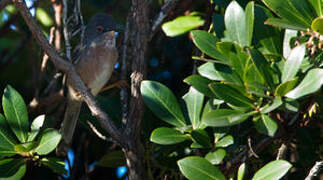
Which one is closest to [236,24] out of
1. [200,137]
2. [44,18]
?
[200,137]

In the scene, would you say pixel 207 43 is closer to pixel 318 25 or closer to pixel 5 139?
pixel 318 25

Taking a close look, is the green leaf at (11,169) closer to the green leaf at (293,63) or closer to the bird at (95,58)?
the bird at (95,58)

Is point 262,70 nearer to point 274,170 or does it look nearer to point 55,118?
point 274,170

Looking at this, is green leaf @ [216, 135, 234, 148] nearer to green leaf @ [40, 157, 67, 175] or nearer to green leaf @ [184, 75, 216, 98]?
green leaf @ [184, 75, 216, 98]

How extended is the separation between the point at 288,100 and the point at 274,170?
0.39 meters

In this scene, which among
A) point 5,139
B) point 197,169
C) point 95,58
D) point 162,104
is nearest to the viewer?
point 197,169

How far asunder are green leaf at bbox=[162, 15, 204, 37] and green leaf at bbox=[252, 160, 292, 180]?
1.75 meters

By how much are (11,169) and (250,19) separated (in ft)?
5.29

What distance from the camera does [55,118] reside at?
4727 millimetres

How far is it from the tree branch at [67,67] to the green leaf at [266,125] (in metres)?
0.97

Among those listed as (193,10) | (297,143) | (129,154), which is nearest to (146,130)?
(129,154)

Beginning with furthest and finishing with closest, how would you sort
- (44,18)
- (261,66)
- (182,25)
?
(44,18) → (182,25) → (261,66)

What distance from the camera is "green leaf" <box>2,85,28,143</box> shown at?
3000 millimetres

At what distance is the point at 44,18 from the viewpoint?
4.93m
